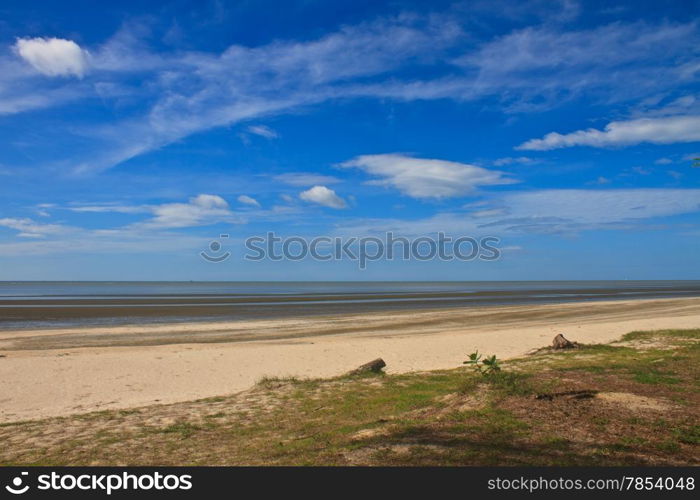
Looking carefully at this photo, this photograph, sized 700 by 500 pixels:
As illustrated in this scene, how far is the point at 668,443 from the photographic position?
6.36 m

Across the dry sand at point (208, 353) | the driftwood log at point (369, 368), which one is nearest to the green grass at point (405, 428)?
the driftwood log at point (369, 368)

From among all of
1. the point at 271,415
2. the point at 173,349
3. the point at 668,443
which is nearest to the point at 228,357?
the point at 173,349

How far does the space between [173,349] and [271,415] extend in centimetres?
1247

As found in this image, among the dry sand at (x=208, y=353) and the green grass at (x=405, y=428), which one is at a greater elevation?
the green grass at (x=405, y=428)

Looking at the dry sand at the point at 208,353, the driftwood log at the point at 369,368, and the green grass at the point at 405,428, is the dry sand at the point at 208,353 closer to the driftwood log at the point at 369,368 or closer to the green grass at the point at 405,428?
the driftwood log at the point at 369,368

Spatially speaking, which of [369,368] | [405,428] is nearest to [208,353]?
[369,368]

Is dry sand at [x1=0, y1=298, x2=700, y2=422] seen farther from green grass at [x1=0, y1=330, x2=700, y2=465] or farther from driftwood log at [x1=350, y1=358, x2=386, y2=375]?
green grass at [x1=0, y1=330, x2=700, y2=465]

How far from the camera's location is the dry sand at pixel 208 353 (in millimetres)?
12961

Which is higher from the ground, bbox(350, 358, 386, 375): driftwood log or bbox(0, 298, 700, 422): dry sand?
bbox(350, 358, 386, 375): driftwood log

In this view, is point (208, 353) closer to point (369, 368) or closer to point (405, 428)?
point (369, 368)

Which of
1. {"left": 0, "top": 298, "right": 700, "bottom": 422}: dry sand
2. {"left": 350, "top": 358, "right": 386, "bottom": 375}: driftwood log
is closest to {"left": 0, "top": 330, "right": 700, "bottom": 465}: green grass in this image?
{"left": 350, "top": 358, "right": 386, "bottom": 375}: driftwood log

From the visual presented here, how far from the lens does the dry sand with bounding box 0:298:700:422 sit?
13.0 metres

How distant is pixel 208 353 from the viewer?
19.3 m

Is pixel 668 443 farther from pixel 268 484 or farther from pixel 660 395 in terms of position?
pixel 268 484
